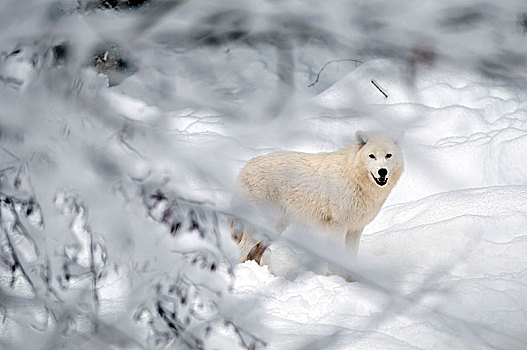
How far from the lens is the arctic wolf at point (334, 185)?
401 centimetres

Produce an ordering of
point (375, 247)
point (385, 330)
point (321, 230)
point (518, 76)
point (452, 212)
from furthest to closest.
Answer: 1. point (452, 212)
2. point (375, 247)
3. point (321, 230)
4. point (385, 330)
5. point (518, 76)

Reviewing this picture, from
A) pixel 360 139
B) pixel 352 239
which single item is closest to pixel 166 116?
pixel 360 139

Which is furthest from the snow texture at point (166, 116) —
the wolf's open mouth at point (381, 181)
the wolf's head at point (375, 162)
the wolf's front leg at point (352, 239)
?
the wolf's front leg at point (352, 239)

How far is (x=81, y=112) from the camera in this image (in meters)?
1.40

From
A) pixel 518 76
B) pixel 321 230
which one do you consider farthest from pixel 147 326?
pixel 321 230

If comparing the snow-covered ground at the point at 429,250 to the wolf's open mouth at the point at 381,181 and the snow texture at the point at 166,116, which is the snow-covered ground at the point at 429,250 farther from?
the wolf's open mouth at the point at 381,181

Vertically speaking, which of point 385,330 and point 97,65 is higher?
point 97,65

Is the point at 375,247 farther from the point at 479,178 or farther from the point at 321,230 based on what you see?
the point at 479,178

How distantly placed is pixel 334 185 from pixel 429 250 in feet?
3.02

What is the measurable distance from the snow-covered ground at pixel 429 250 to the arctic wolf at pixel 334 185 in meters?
0.26

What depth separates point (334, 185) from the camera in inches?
166

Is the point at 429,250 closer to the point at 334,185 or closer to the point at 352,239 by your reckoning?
the point at 352,239

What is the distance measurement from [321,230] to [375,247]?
0.64m

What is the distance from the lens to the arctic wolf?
4.01 m
